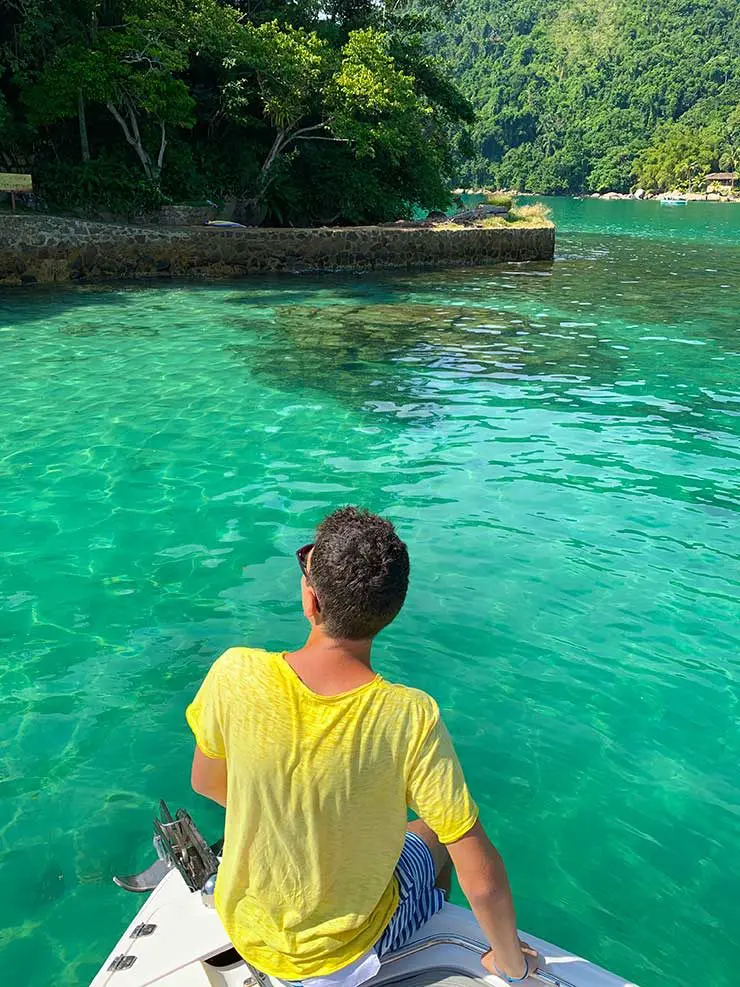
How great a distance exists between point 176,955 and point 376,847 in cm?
78

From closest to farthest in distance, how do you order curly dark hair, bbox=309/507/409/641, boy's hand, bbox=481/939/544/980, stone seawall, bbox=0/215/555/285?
curly dark hair, bbox=309/507/409/641 → boy's hand, bbox=481/939/544/980 → stone seawall, bbox=0/215/555/285

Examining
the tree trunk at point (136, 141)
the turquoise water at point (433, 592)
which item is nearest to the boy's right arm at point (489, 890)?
the turquoise water at point (433, 592)

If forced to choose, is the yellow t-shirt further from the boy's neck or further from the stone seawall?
the stone seawall

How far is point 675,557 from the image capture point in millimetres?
6754

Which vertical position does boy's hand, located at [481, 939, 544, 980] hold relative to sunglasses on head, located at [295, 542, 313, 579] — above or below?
below

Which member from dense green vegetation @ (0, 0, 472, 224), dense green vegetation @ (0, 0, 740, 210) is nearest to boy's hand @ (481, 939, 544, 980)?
dense green vegetation @ (0, 0, 472, 224)

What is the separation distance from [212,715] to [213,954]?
81cm

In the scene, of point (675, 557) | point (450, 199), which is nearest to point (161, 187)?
point (450, 199)

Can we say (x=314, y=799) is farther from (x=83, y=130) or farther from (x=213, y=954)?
(x=83, y=130)

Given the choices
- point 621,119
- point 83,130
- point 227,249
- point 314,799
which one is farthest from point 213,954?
point 621,119

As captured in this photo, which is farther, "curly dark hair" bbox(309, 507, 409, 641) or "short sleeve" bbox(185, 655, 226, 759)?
"short sleeve" bbox(185, 655, 226, 759)

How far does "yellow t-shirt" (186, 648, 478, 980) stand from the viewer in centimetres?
185

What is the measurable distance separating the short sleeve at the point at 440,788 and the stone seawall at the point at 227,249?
21.2 m

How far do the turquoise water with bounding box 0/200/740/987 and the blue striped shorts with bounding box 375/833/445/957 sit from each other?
4.66 ft
